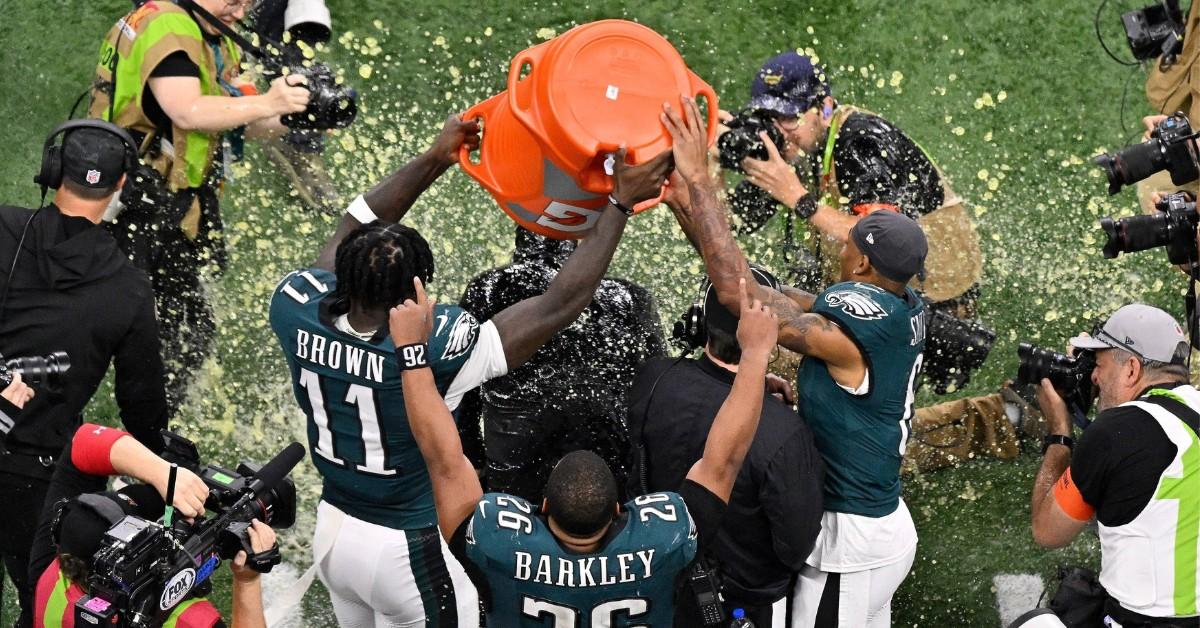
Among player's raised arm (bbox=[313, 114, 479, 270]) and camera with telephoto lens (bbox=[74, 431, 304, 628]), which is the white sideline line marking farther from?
camera with telephoto lens (bbox=[74, 431, 304, 628])

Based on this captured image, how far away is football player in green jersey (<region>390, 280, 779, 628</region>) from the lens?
10.1 ft

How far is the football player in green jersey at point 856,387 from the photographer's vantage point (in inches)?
153

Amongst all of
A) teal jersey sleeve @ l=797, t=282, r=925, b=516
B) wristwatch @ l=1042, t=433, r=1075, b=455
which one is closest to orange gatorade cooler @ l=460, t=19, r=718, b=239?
teal jersey sleeve @ l=797, t=282, r=925, b=516

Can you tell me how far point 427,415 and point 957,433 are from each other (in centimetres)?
304

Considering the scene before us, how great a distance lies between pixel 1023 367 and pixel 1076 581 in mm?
683

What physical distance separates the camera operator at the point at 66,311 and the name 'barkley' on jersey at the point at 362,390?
2.62 ft

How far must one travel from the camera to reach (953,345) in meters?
5.62

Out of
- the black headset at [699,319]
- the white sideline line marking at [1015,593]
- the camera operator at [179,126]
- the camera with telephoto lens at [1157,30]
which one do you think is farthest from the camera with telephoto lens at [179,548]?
the camera with telephoto lens at [1157,30]

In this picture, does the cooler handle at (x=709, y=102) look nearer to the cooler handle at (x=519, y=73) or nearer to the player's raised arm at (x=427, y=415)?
the cooler handle at (x=519, y=73)

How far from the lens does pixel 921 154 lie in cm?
564

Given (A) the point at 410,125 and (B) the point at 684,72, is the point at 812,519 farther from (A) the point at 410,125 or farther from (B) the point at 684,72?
(A) the point at 410,125

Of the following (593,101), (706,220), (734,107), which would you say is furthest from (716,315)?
(734,107)

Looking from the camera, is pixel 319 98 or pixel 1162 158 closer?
pixel 1162 158

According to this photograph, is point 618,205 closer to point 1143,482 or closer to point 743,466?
point 743,466
